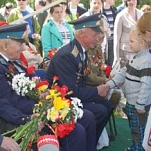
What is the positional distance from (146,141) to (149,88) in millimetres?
767

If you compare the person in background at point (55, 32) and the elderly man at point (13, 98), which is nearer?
the elderly man at point (13, 98)

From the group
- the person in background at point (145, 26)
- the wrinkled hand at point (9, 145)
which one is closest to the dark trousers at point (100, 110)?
the person in background at point (145, 26)

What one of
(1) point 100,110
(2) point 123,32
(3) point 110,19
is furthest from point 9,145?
(3) point 110,19

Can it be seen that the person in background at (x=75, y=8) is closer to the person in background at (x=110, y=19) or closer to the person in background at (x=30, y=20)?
the person in background at (x=110, y=19)

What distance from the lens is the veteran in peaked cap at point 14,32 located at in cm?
380

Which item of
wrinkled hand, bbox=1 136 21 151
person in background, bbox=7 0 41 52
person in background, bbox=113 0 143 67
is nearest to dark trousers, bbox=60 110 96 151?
wrinkled hand, bbox=1 136 21 151

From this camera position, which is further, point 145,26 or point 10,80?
point 145,26

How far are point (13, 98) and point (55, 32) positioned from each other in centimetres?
275

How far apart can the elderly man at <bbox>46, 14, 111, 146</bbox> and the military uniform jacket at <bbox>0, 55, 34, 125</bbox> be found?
0.54 meters

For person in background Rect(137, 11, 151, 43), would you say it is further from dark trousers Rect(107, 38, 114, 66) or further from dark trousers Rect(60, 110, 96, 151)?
dark trousers Rect(107, 38, 114, 66)

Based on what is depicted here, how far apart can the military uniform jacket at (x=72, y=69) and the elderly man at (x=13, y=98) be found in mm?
353

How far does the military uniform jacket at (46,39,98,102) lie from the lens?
419 cm

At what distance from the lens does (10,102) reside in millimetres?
3684

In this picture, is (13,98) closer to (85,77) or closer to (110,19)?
(85,77)
